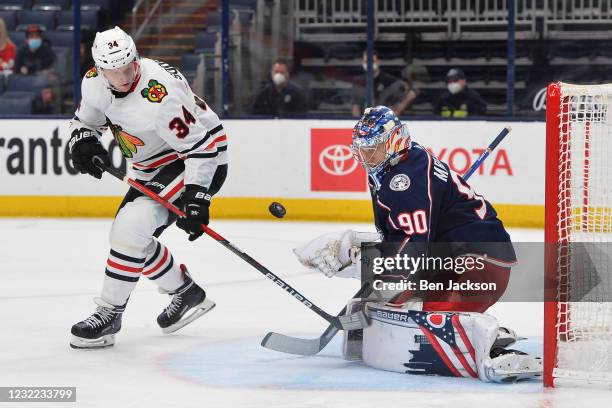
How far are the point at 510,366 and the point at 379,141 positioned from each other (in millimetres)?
802

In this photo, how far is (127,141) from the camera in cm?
450

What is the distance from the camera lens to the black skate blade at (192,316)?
4707mm

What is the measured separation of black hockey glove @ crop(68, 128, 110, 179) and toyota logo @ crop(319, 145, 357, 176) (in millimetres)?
4049

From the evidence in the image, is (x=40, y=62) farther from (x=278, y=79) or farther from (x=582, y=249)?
(x=582, y=249)

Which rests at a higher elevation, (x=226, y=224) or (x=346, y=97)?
(x=346, y=97)

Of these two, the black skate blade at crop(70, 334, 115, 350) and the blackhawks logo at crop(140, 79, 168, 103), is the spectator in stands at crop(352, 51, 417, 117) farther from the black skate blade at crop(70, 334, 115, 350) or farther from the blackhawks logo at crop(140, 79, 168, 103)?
the black skate blade at crop(70, 334, 115, 350)

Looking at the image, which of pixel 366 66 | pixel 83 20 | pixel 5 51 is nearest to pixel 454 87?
pixel 366 66

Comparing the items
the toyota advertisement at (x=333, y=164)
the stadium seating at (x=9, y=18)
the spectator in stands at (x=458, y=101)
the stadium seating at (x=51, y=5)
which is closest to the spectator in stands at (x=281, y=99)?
the toyota advertisement at (x=333, y=164)

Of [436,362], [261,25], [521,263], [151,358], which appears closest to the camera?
[436,362]

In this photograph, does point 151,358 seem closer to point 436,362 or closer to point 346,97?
point 436,362

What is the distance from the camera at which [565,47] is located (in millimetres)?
8922

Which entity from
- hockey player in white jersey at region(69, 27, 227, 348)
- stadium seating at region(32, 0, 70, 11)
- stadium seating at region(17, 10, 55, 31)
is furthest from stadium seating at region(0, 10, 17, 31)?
hockey player in white jersey at region(69, 27, 227, 348)

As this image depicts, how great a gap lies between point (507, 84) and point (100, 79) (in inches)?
182

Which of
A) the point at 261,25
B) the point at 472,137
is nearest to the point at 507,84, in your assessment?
the point at 472,137
